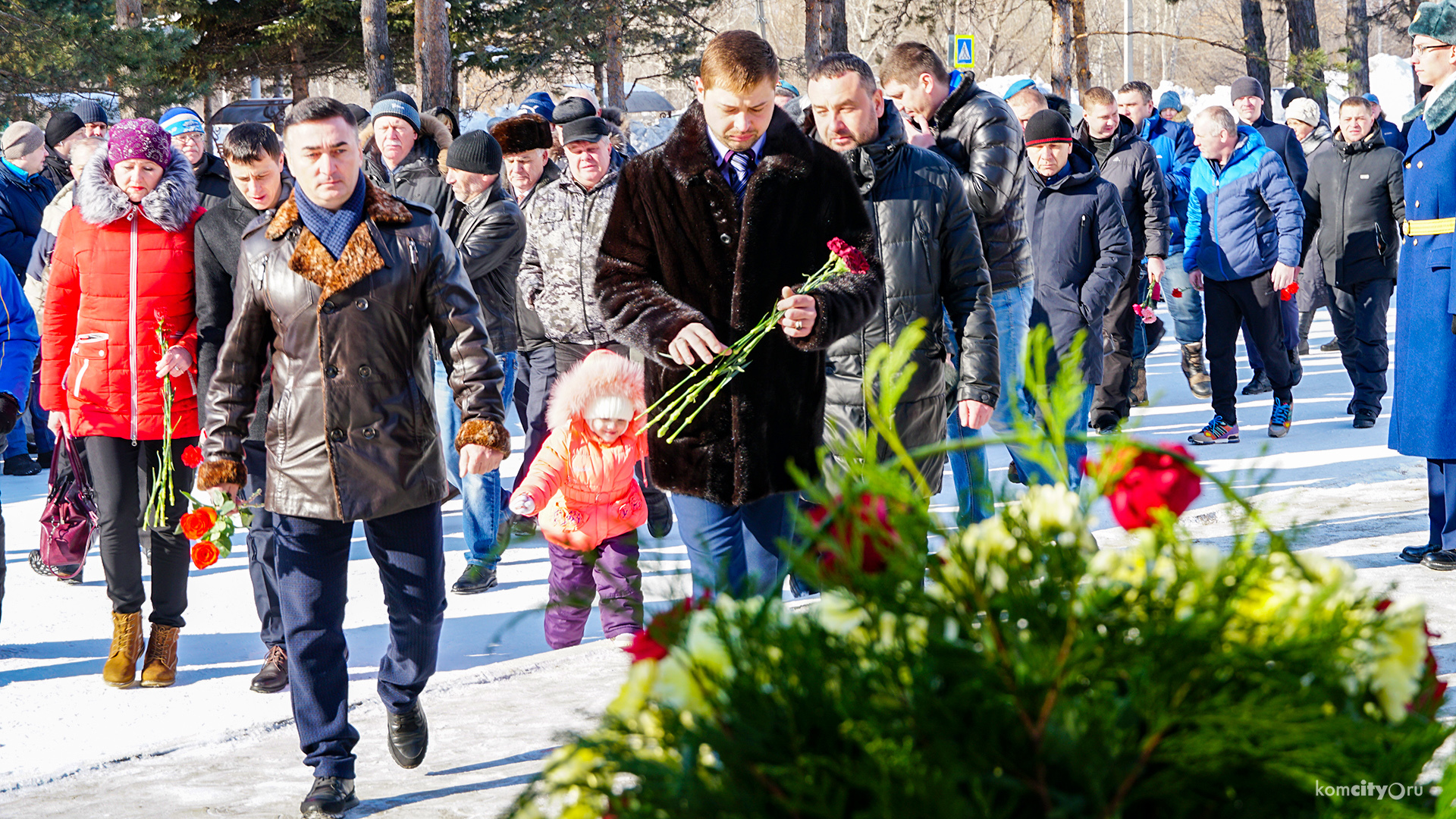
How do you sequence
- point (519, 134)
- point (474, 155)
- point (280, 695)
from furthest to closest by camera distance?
1. point (519, 134)
2. point (474, 155)
3. point (280, 695)

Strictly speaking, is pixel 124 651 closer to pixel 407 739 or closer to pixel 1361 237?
pixel 407 739

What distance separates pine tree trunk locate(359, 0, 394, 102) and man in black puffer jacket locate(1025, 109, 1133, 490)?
10.3 m

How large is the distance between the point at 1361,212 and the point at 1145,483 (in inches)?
372

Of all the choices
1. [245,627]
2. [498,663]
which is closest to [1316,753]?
[498,663]

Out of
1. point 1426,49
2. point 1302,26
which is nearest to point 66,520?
point 1426,49

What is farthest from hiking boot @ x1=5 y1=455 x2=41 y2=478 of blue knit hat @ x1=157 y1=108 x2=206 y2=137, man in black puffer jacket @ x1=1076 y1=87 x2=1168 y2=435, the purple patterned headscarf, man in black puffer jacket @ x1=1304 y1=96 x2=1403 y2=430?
man in black puffer jacket @ x1=1304 y1=96 x2=1403 y2=430

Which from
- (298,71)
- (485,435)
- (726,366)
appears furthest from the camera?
(298,71)

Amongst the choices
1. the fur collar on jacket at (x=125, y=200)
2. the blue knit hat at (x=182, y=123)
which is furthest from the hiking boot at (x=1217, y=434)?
the fur collar on jacket at (x=125, y=200)

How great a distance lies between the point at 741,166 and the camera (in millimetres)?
3773

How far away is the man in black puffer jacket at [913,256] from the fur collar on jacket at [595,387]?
807 millimetres

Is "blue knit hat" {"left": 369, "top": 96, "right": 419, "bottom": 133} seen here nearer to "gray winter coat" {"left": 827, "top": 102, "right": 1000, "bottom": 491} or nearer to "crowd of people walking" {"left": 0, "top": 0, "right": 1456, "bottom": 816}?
"crowd of people walking" {"left": 0, "top": 0, "right": 1456, "bottom": 816}

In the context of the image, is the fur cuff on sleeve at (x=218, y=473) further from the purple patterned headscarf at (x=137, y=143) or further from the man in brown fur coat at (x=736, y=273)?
A: the purple patterned headscarf at (x=137, y=143)

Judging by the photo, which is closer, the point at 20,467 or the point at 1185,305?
the point at 20,467

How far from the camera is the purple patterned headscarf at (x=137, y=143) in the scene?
187 inches
